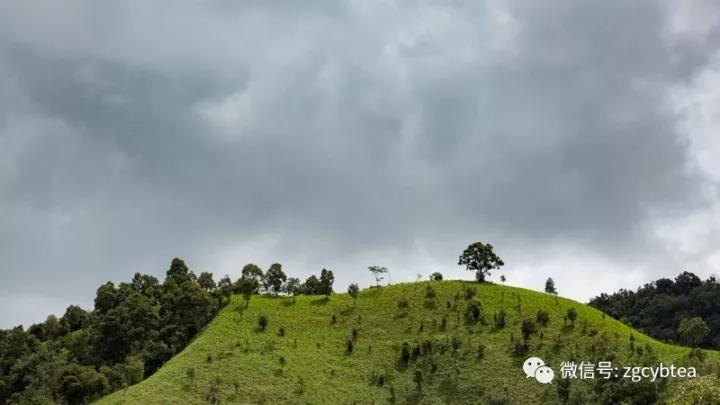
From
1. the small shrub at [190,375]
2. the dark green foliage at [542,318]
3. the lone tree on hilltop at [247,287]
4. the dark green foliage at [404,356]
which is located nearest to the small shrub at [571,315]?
the dark green foliage at [542,318]

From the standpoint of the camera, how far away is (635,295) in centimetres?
17675

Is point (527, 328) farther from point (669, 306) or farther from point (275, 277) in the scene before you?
point (669, 306)

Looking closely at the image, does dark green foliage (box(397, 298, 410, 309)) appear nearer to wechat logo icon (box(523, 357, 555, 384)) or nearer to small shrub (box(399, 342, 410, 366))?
small shrub (box(399, 342, 410, 366))

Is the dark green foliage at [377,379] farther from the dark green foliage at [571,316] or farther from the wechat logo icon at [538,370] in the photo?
the dark green foliage at [571,316]

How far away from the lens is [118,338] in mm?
104562

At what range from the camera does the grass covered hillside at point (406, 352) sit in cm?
8588

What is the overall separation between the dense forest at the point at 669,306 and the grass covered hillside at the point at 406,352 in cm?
4722

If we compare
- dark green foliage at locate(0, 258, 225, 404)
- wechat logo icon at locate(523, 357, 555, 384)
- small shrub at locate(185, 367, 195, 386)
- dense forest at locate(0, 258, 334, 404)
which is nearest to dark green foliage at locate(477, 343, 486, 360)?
wechat logo icon at locate(523, 357, 555, 384)

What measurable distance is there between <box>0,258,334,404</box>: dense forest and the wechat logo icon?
124 ft

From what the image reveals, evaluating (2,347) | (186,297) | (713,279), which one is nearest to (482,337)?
(186,297)

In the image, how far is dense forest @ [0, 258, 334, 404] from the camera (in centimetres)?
9294

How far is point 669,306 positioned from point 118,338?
385ft

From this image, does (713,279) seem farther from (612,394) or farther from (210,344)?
(210,344)

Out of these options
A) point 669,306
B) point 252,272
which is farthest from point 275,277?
point 669,306
